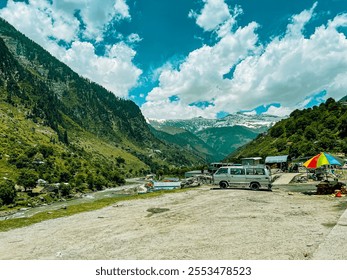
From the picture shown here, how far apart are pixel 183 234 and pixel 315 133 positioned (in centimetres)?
13173

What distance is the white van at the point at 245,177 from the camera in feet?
109

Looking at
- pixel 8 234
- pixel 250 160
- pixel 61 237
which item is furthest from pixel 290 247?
pixel 250 160

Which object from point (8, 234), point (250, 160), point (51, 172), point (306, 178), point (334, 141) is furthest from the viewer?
point (51, 172)

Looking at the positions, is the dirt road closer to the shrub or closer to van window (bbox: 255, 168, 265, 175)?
van window (bbox: 255, 168, 265, 175)

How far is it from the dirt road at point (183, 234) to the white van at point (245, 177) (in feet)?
38.8

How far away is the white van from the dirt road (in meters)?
11.8

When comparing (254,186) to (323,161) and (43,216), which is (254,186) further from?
(43,216)

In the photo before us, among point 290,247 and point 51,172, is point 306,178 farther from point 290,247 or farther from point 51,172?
point 51,172

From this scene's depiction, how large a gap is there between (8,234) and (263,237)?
1431 cm

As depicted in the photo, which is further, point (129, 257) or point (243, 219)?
point (243, 219)

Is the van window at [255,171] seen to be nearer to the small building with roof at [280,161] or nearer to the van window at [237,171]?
the van window at [237,171]

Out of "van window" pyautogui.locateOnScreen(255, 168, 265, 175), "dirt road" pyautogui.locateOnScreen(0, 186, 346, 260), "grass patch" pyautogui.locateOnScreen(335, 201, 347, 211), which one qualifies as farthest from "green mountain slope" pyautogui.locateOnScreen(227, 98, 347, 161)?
"dirt road" pyautogui.locateOnScreen(0, 186, 346, 260)

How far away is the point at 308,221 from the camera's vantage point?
15641mm

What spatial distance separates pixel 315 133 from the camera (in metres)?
128
